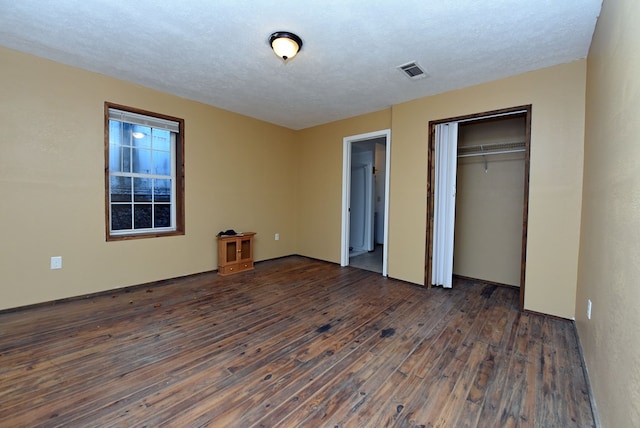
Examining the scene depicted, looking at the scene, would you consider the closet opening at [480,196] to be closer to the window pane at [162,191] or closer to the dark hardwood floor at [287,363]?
the dark hardwood floor at [287,363]

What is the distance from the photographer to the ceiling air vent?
9.27 feet

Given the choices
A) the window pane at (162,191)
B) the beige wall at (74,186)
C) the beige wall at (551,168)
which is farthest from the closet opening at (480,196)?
the window pane at (162,191)

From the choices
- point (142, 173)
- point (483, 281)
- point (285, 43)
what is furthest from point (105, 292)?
point (483, 281)

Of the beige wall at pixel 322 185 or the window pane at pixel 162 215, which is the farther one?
the beige wall at pixel 322 185

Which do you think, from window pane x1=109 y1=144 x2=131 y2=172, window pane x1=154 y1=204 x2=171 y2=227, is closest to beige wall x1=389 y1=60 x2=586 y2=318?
window pane x1=154 y1=204 x2=171 y2=227

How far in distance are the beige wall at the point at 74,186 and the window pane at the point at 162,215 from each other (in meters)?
0.27

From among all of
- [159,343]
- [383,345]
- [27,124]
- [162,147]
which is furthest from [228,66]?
[383,345]

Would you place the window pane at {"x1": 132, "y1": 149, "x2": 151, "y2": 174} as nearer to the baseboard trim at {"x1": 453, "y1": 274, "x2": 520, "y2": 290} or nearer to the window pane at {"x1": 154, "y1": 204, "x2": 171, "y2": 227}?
the window pane at {"x1": 154, "y1": 204, "x2": 171, "y2": 227}

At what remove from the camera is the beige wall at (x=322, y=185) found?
4.85 m

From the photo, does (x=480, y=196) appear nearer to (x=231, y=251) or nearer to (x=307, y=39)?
(x=307, y=39)

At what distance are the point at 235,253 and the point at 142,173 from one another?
170 centimetres

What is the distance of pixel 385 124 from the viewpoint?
4.23 metres

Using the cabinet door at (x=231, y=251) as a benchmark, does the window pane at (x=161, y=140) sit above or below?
above

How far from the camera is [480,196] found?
13.1ft
